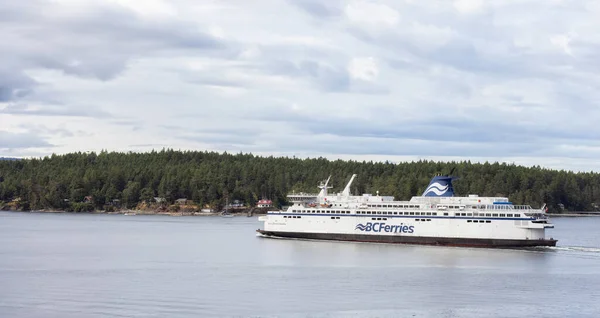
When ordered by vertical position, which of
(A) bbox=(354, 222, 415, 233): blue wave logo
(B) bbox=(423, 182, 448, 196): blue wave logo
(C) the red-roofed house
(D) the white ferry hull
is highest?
(B) bbox=(423, 182, 448, 196): blue wave logo

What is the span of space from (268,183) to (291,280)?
121827mm

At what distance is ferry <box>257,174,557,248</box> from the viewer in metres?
70.1

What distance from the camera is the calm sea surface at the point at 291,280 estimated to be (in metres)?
40.0

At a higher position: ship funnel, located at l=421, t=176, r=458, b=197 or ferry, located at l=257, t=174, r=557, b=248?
ship funnel, located at l=421, t=176, r=458, b=197

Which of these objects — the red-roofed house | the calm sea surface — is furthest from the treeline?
the calm sea surface

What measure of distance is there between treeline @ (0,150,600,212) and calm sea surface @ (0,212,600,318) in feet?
291

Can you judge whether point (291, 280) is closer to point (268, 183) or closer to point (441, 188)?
point (441, 188)

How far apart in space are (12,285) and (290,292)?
51.4 ft

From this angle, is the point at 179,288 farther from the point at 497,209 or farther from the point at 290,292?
the point at 497,209

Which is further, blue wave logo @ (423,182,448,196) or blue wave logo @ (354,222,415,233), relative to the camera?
blue wave logo @ (423,182,448,196)

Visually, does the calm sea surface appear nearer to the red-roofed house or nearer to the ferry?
the ferry

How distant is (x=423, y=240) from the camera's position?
73688 mm

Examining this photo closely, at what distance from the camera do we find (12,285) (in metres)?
46.5

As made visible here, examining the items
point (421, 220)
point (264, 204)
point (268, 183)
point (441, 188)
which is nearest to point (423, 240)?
point (421, 220)
